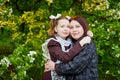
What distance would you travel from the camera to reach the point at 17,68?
714cm

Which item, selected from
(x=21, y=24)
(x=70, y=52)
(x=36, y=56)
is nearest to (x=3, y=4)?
(x=21, y=24)

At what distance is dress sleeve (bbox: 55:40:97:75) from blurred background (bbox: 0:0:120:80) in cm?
150

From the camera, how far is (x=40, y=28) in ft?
25.6

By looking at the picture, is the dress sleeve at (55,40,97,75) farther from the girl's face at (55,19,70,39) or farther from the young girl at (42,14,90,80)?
the girl's face at (55,19,70,39)

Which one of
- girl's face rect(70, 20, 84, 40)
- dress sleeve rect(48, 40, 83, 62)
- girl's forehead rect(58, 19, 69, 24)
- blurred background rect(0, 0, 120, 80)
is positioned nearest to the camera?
dress sleeve rect(48, 40, 83, 62)

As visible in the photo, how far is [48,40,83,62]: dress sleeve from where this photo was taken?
558 centimetres

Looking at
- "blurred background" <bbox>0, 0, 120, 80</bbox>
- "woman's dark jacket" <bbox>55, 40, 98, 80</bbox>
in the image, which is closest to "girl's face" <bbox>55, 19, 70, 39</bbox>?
"woman's dark jacket" <bbox>55, 40, 98, 80</bbox>

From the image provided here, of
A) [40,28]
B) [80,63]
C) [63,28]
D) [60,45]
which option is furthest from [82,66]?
[40,28]

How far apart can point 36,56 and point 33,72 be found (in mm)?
1348

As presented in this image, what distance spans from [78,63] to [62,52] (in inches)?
8.8

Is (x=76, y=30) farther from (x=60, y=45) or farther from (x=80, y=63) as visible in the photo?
(x=80, y=63)

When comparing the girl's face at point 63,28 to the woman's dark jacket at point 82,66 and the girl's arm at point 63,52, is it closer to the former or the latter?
the girl's arm at point 63,52

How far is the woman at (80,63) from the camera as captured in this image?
5.59 metres

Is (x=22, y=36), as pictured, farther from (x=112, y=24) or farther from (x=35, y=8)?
(x=112, y=24)
